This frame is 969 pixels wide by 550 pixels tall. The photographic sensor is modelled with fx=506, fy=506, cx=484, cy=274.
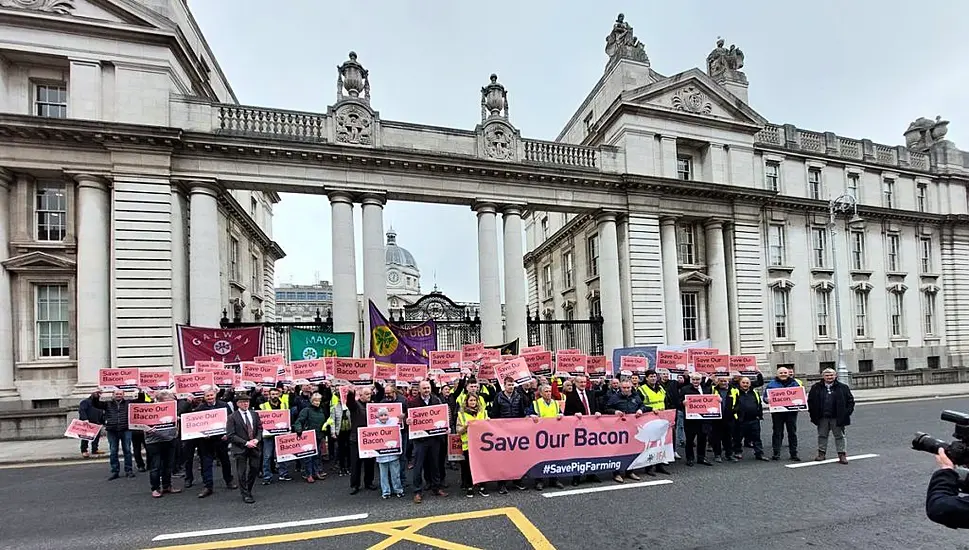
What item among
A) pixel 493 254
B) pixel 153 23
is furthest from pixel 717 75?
pixel 153 23

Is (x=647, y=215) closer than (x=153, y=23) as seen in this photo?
No

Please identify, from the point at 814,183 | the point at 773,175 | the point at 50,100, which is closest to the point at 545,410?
the point at 50,100

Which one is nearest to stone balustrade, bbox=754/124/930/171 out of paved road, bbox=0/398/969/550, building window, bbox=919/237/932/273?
building window, bbox=919/237/932/273

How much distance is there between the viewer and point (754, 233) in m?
27.0

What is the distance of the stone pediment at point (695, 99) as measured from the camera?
24.6 m

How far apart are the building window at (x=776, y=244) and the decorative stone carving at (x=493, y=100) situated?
55.1ft

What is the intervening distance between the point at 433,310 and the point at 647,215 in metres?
11.2

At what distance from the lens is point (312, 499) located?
8703mm

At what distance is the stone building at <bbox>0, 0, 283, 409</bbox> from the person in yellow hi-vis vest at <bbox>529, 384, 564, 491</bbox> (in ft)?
46.0

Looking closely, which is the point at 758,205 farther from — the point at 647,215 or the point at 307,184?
the point at 307,184

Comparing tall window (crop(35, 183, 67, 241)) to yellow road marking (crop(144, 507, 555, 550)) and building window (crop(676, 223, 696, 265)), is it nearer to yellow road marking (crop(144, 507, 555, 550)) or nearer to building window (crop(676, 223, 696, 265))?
yellow road marking (crop(144, 507, 555, 550))

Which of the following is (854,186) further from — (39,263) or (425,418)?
(39,263)

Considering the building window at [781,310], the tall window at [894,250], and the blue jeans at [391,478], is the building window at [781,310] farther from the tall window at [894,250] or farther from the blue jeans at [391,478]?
the blue jeans at [391,478]

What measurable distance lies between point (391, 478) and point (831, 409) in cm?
881
